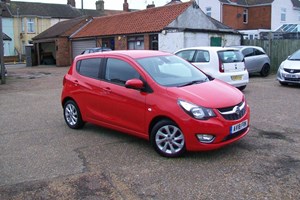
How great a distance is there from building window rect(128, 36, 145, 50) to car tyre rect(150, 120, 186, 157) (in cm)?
2132

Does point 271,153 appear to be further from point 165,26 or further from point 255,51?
point 165,26

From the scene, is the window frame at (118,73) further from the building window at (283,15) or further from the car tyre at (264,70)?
the building window at (283,15)

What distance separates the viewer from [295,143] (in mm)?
6027

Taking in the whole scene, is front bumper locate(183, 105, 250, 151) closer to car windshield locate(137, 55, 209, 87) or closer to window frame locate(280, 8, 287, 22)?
car windshield locate(137, 55, 209, 87)

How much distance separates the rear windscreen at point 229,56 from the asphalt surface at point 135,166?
387 cm

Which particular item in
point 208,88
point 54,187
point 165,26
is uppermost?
point 165,26

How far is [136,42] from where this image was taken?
2694 centimetres

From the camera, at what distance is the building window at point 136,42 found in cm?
2646

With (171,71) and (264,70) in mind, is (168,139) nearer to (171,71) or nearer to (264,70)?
(171,71)

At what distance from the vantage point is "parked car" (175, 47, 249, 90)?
1110 centimetres

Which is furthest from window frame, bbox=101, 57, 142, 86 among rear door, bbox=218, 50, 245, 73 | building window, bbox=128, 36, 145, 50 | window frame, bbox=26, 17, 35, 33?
window frame, bbox=26, 17, 35, 33

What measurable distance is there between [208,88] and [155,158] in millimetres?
1399

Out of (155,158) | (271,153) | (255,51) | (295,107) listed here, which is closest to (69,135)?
(155,158)

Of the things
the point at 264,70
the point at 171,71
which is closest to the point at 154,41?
the point at 264,70
